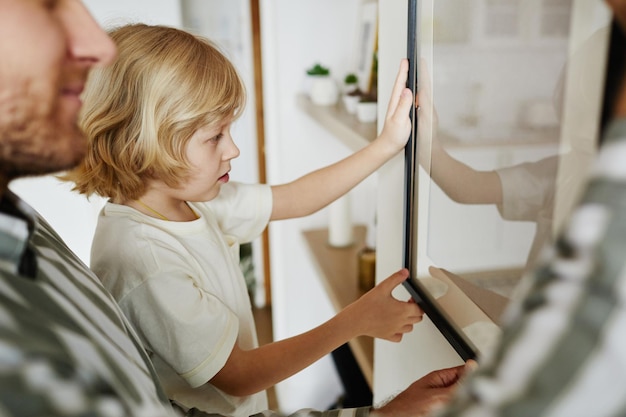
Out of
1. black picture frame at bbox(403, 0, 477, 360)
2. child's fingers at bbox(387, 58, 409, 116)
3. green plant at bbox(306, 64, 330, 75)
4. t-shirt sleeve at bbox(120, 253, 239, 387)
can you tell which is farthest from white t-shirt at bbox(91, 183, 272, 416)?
green plant at bbox(306, 64, 330, 75)

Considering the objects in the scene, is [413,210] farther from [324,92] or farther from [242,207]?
[324,92]

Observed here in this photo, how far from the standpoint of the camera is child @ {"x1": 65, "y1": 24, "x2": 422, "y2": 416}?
794mm

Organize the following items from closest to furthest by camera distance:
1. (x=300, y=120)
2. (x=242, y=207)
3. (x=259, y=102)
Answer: (x=242, y=207) < (x=300, y=120) < (x=259, y=102)

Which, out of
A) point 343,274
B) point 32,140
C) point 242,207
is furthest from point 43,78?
point 343,274

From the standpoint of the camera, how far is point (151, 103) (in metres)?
0.86

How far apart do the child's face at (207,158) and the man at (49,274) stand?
350 mm

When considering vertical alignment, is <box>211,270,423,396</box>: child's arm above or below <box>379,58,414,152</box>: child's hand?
below

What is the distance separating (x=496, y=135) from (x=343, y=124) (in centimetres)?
A: 71

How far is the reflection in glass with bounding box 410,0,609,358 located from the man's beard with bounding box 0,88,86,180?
406 millimetres

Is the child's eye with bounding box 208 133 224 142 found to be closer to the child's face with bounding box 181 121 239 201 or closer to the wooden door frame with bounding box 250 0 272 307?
the child's face with bounding box 181 121 239 201

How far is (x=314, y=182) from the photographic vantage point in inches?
42.6

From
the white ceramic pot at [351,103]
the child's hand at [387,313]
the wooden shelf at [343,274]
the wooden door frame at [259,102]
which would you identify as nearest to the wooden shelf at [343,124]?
the white ceramic pot at [351,103]

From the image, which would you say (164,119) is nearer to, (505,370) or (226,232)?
(226,232)

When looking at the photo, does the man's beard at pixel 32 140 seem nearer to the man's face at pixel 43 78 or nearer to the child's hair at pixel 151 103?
the man's face at pixel 43 78
